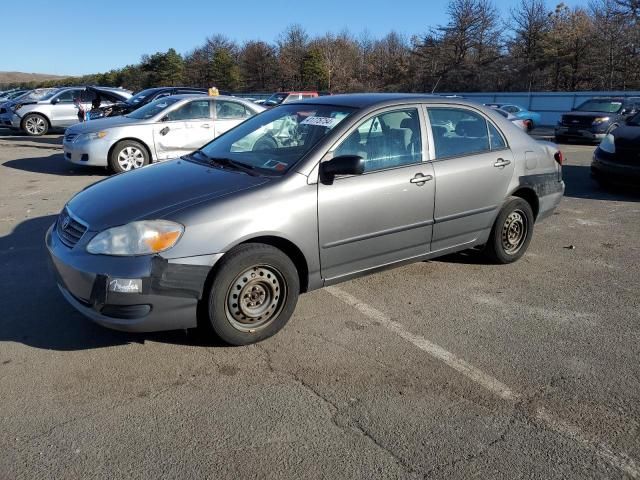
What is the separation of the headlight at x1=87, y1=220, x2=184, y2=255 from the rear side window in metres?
3.09

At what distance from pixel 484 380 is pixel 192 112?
8.52m

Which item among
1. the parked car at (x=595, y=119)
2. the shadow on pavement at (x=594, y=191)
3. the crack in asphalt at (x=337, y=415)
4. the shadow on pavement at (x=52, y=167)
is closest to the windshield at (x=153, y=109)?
the shadow on pavement at (x=52, y=167)

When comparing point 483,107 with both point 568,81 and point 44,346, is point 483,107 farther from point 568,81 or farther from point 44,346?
point 568,81

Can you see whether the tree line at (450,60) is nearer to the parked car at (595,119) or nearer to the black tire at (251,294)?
the parked car at (595,119)

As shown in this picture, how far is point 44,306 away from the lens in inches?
161

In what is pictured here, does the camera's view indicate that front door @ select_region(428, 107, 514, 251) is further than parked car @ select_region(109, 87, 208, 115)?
No

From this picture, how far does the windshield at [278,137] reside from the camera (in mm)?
3952

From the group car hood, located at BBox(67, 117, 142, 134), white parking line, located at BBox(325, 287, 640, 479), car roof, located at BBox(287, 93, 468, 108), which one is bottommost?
white parking line, located at BBox(325, 287, 640, 479)

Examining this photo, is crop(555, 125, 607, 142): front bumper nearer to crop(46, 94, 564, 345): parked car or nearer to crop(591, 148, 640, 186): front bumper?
crop(591, 148, 640, 186): front bumper

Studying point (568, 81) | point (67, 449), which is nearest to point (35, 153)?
point (67, 449)

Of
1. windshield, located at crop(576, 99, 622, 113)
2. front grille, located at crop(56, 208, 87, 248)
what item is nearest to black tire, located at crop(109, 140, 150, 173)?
front grille, located at crop(56, 208, 87, 248)

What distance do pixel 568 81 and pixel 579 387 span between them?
150 feet

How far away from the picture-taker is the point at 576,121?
18.5 meters

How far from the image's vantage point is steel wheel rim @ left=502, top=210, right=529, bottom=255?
201 inches
